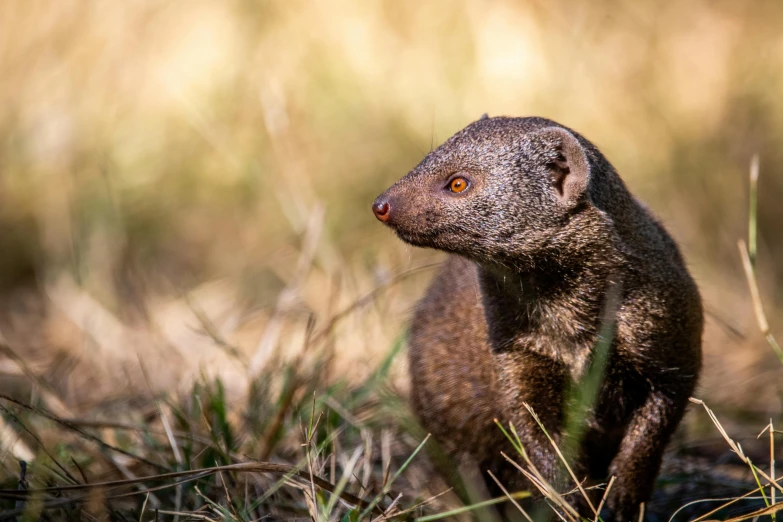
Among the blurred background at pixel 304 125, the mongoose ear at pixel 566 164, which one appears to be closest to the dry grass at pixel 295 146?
the blurred background at pixel 304 125

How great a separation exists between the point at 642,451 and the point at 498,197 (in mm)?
982

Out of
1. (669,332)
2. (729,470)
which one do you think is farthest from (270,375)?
(729,470)

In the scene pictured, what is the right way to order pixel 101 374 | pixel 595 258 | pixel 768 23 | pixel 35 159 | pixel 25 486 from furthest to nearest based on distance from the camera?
pixel 768 23 → pixel 35 159 → pixel 101 374 → pixel 595 258 → pixel 25 486

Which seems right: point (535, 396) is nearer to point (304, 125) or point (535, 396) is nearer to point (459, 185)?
point (459, 185)

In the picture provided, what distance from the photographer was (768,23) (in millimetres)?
7535

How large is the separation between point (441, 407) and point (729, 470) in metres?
1.34

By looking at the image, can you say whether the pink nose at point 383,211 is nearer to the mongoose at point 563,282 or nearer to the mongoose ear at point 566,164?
the mongoose at point 563,282

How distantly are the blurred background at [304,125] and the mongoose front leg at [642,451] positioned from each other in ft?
9.46

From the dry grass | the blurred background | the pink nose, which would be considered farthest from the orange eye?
the blurred background

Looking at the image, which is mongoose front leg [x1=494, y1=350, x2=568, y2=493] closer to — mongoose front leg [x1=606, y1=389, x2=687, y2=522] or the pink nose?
mongoose front leg [x1=606, y1=389, x2=687, y2=522]

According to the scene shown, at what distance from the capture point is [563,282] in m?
2.97

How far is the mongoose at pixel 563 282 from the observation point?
2.93 meters

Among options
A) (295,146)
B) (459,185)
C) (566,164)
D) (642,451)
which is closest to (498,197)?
(459,185)

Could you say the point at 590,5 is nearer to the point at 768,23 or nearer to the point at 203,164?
the point at 768,23
